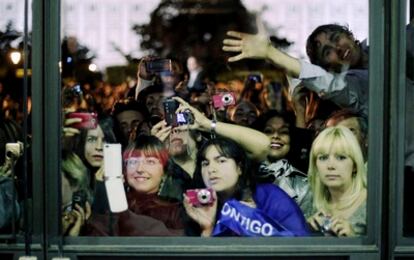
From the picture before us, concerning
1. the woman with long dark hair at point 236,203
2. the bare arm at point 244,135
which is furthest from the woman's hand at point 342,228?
the bare arm at point 244,135

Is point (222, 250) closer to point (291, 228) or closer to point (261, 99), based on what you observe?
point (291, 228)

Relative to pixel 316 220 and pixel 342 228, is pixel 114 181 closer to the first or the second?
pixel 316 220

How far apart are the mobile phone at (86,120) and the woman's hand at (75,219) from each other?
36 cm

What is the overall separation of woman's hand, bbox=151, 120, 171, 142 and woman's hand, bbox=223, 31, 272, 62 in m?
0.45

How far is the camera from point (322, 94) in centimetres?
294

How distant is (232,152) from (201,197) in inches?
9.8

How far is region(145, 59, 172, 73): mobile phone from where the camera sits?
3.00 m

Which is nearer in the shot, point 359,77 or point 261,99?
point 359,77

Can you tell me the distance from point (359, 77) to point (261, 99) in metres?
0.47

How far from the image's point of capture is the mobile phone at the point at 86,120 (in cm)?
291

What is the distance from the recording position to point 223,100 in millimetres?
3012

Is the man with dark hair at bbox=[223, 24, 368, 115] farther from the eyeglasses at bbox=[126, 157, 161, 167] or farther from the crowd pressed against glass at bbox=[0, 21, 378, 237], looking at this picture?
the eyeglasses at bbox=[126, 157, 161, 167]

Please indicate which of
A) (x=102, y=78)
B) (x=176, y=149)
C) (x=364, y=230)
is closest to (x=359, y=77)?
(x=364, y=230)

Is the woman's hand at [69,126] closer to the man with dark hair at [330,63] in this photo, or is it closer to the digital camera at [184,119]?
the digital camera at [184,119]
